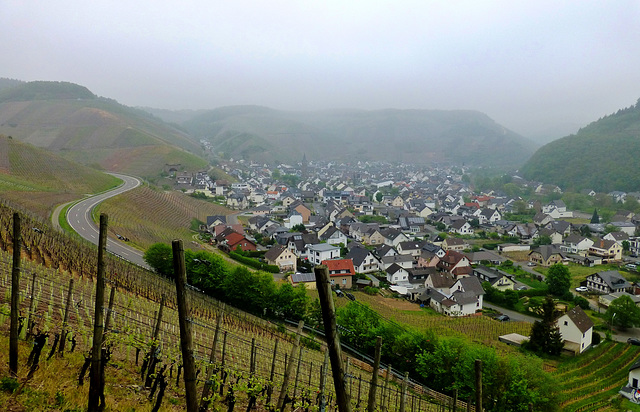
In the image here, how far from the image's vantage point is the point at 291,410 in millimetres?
6723

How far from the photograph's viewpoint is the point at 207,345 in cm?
1093

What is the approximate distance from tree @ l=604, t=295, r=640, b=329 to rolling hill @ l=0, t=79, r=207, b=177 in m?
67.5

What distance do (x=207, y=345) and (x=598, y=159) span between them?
10253 cm

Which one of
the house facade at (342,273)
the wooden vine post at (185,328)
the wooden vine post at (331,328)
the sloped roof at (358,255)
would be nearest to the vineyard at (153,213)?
the house facade at (342,273)

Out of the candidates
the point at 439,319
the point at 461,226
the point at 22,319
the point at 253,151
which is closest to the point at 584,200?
the point at 461,226

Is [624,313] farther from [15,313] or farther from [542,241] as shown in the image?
[15,313]

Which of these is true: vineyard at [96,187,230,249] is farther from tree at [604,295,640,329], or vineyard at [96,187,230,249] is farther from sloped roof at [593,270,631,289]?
sloped roof at [593,270,631,289]

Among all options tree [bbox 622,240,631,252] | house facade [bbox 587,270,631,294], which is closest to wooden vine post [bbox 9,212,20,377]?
house facade [bbox 587,270,631,294]

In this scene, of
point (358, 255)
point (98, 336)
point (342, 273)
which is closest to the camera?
point (98, 336)

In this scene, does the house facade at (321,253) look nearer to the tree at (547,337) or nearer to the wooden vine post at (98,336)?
the tree at (547,337)

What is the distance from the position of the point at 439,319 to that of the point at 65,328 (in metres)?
21.5

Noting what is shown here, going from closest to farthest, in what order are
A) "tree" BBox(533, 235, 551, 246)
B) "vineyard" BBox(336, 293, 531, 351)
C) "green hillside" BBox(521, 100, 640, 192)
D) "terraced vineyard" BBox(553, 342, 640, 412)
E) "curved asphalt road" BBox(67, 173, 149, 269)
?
"terraced vineyard" BBox(553, 342, 640, 412) → "vineyard" BBox(336, 293, 531, 351) → "curved asphalt road" BBox(67, 173, 149, 269) → "tree" BBox(533, 235, 551, 246) → "green hillside" BBox(521, 100, 640, 192)

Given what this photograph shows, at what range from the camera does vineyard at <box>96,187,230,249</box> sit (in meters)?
33.9

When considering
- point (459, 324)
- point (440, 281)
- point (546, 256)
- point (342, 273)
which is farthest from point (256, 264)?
point (546, 256)
